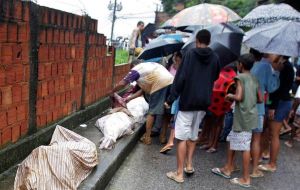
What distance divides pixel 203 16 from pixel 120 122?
2.29 m

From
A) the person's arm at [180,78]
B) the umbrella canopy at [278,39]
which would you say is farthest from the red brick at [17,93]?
the umbrella canopy at [278,39]

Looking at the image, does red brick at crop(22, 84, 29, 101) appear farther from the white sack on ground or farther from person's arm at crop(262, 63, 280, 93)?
person's arm at crop(262, 63, 280, 93)

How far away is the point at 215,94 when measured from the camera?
5.42m

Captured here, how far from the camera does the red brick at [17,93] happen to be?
136 inches

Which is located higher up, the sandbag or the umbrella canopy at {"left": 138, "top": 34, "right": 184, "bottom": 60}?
the umbrella canopy at {"left": 138, "top": 34, "right": 184, "bottom": 60}

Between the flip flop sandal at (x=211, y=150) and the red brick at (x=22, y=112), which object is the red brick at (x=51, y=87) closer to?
the red brick at (x=22, y=112)

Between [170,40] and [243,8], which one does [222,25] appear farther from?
[243,8]

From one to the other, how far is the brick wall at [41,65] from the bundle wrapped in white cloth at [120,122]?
1.69 ft

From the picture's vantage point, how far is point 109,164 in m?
4.13

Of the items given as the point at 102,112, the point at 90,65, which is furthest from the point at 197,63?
the point at 102,112

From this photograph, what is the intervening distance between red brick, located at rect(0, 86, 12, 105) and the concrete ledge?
0.44 meters

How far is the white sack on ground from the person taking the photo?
3029 millimetres

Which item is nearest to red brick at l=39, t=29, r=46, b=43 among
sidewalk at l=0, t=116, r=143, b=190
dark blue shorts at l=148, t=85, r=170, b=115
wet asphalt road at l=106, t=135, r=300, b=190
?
sidewalk at l=0, t=116, r=143, b=190

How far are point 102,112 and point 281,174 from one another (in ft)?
10.5
